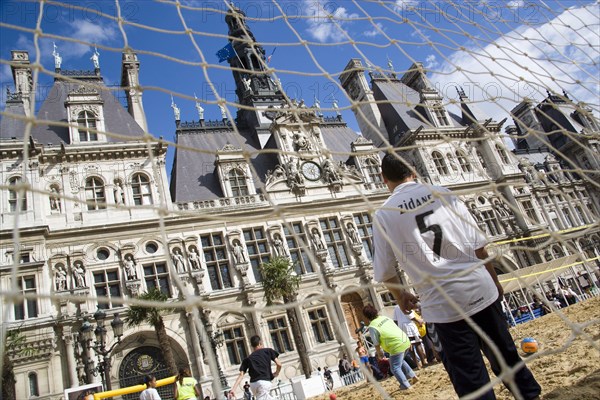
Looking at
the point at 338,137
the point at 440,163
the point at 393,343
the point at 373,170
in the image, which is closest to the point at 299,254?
the point at 373,170

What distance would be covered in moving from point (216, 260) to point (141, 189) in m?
4.87

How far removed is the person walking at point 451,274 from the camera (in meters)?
3.07

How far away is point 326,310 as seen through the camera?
813 inches

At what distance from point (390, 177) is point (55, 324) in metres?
16.0

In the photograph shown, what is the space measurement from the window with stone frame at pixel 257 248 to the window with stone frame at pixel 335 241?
10.7ft

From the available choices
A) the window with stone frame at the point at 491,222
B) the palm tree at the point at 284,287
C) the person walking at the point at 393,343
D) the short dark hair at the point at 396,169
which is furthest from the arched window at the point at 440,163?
the short dark hair at the point at 396,169

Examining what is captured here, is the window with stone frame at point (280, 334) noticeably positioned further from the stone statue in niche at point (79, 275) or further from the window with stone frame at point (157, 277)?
the stone statue in niche at point (79, 275)

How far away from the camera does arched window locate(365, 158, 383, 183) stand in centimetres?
2616

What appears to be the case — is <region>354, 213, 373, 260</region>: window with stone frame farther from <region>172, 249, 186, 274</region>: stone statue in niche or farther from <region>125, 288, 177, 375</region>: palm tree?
<region>125, 288, 177, 375</region>: palm tree

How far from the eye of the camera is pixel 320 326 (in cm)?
1994

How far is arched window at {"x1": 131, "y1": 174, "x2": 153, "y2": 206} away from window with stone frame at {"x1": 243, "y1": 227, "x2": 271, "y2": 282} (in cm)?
480

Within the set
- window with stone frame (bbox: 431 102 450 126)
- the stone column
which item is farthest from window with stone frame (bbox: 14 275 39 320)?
window with stone frame (bbox: 431 102 450 126)

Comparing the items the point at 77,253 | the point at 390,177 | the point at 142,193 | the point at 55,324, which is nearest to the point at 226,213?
the point at 142,193

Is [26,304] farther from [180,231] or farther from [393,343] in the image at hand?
[393,343]
